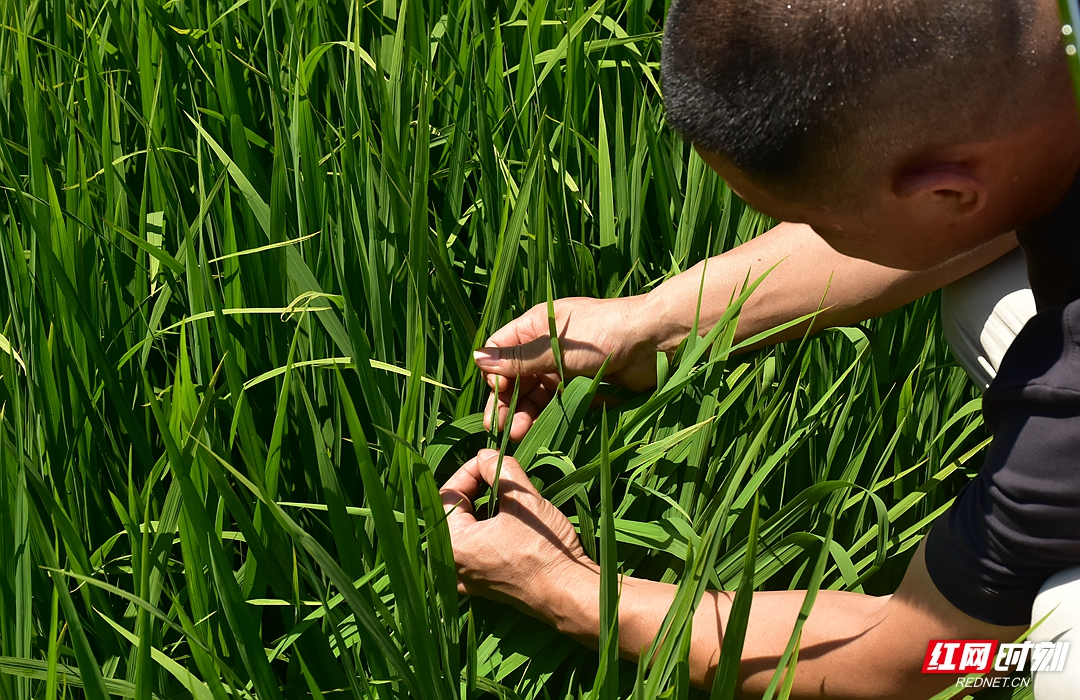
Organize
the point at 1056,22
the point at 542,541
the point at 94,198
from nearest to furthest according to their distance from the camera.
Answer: the point at 1056,22 < the point at 542,541 < the point at 94,198

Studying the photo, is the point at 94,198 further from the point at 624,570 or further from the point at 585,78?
the point at 624,570

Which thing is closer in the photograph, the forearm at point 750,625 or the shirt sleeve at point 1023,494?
the shirt sleeve at point 1023,494

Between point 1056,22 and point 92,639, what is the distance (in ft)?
3.35

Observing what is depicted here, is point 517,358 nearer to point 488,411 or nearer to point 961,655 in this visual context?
point 488,411

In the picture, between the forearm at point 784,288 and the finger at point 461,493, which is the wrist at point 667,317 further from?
the finger at point 461,493

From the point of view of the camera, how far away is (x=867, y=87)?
754mm

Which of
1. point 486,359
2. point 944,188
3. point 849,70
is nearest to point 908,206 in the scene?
point 944,188

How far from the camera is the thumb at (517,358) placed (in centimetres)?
120

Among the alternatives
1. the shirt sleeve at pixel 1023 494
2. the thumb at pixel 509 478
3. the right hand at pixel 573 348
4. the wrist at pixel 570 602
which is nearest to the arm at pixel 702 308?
the right hand at pixel 573 348

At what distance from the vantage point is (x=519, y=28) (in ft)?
5.48

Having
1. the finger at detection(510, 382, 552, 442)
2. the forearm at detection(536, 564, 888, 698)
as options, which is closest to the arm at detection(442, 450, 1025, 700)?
the forearm at detection(536, 564, 888, 698)

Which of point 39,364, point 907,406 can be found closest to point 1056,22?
point 907,406

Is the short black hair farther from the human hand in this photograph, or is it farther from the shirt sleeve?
the human hand

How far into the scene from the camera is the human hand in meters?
1.09
